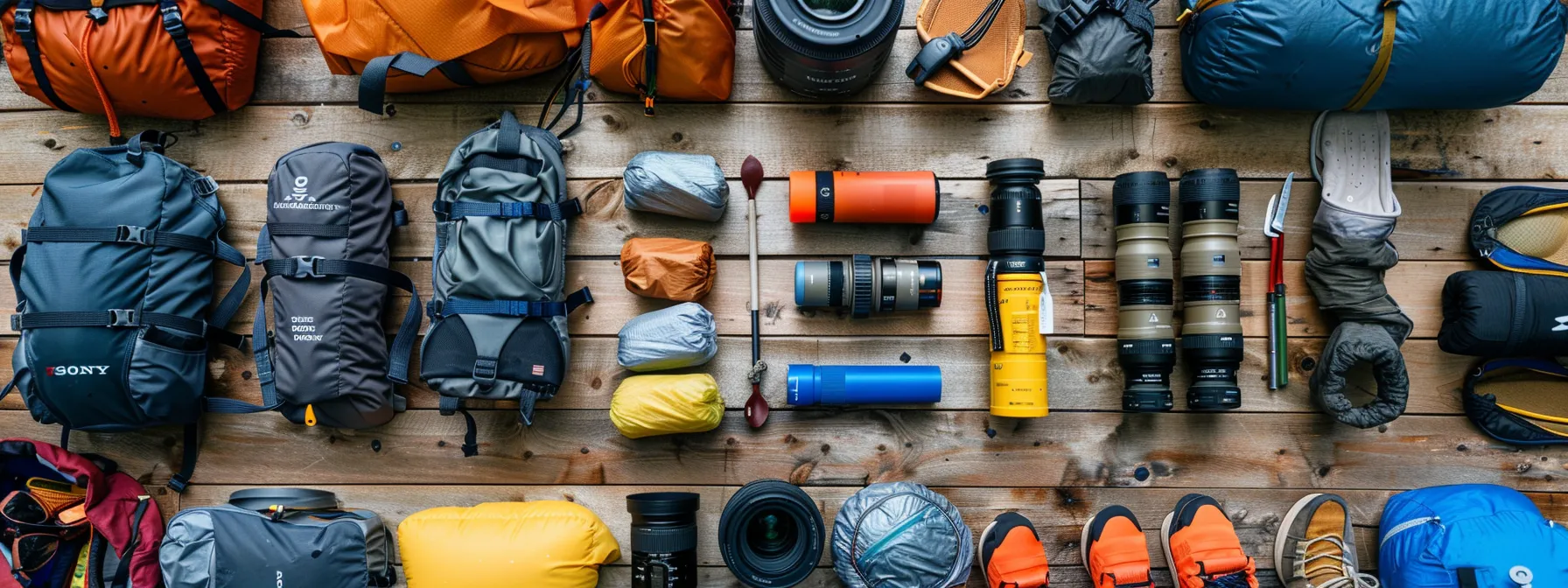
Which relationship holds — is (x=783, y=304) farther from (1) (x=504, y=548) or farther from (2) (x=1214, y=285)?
(2) (x=1214, y=285)

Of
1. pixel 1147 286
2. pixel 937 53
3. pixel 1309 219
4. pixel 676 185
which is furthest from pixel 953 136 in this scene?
pixel 1309 219

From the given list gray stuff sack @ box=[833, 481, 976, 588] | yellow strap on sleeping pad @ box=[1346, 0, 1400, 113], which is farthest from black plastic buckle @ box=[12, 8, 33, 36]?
yellow strap on sleeping pad @ box=[1346, 0, 1400, 113]

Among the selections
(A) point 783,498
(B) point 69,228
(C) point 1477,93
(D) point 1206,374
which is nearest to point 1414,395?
(D) point 1206,374

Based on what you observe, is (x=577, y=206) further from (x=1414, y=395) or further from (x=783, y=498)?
(x=1414, y=395)

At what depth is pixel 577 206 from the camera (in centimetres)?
195

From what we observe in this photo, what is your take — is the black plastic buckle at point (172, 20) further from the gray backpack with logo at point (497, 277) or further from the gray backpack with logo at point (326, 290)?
the gray backpack with logo at point (497, 277)

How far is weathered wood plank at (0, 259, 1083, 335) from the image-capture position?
1.99 meters

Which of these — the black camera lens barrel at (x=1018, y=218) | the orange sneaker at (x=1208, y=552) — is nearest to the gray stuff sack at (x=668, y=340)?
the black camera lens barrel at (x=1018, y=218)

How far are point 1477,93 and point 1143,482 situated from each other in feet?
4.05

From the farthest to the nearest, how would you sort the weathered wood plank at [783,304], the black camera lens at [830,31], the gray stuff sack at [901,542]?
the weathered wood plank at [783,304] → the gray stuff sack at [901,542] → the black camera lens at [830,31]

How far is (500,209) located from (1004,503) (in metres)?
1.48

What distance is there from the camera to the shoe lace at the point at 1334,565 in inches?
75.4

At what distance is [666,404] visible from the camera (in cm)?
180

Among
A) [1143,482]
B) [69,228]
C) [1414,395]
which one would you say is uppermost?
[69,228]
